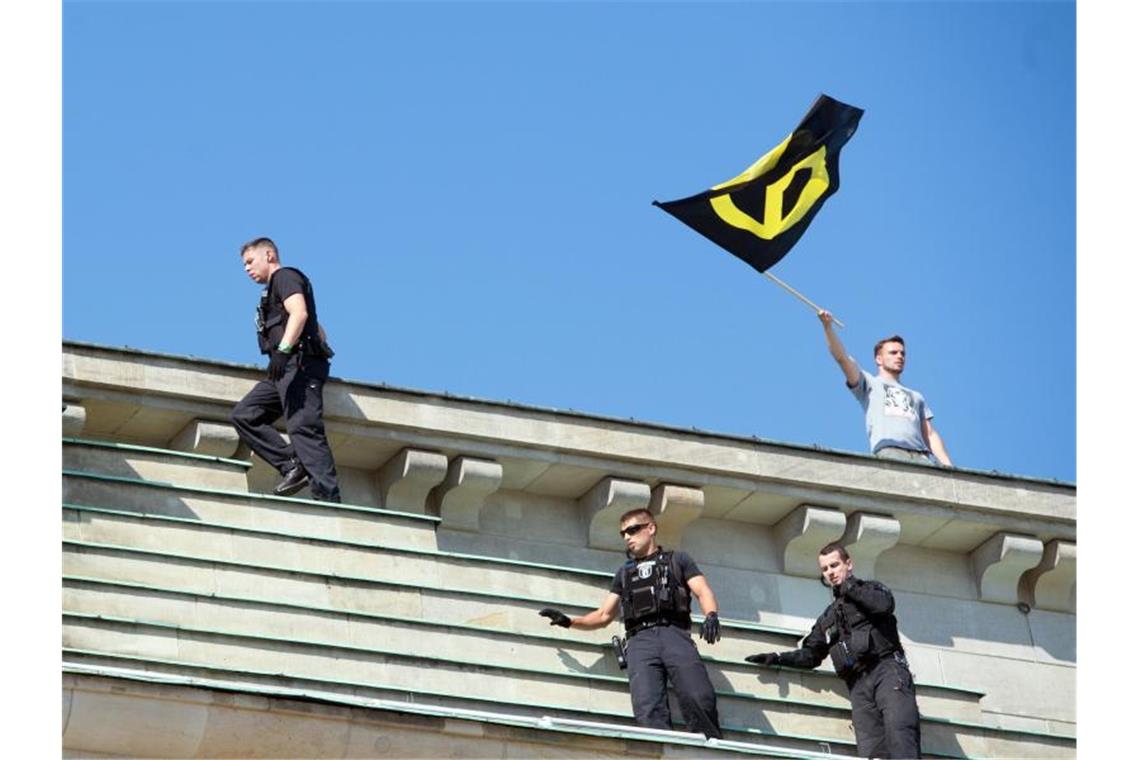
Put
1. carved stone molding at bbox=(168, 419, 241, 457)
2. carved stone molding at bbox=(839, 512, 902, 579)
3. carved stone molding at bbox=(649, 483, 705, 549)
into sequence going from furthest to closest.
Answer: carved stone molding at bbox=(839, 512, 902, 579) → carved stone molding at bbox=(649, 483, 705, 549) → carved stone molding at bbox=(168, 419, 241, 457)

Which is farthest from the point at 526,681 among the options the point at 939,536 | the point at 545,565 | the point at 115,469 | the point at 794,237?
the point at 794,237

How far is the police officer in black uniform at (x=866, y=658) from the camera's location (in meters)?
20.1

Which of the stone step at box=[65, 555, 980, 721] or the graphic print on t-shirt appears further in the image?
the graphic print on t-shirt

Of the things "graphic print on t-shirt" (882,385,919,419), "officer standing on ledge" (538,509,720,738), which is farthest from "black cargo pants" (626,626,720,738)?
"graphic print on t-shirt" (882,385,919,419)

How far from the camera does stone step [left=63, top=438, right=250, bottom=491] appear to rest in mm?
20219

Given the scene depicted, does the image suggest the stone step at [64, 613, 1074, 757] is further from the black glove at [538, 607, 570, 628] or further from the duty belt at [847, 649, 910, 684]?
the duty belt at [847, 649, 910, 684]

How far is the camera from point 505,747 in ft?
57.4

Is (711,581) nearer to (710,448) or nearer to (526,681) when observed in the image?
(710,448)

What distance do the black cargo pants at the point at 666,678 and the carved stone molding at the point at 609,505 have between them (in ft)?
6.50

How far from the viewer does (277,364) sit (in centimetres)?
2112

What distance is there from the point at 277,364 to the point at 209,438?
0.60 m

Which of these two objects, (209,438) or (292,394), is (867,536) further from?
(209,438)

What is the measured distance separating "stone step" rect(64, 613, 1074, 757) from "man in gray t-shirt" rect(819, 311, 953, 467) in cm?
266

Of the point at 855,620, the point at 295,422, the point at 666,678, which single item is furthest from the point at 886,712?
the point at 295,422
